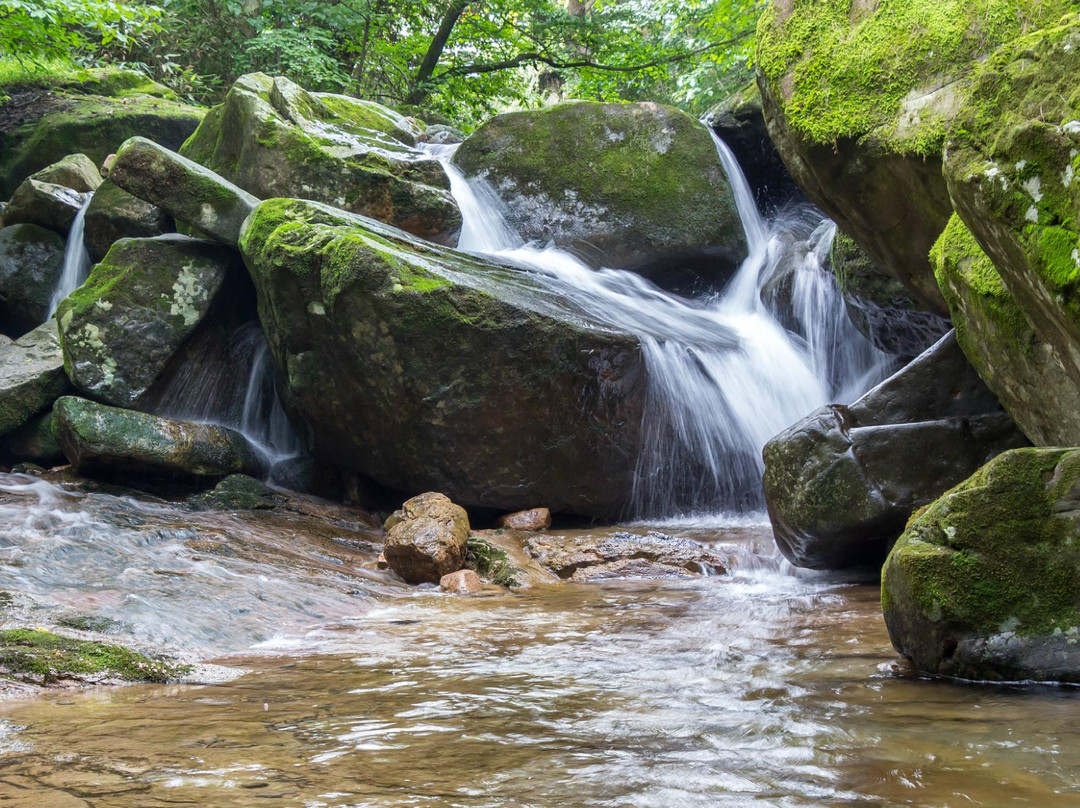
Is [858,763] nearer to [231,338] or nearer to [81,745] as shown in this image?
[81,745]

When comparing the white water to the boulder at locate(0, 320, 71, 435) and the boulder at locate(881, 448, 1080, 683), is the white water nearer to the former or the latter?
the boulder at locate(0, 320, 71, 435)

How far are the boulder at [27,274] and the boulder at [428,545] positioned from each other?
6.98m

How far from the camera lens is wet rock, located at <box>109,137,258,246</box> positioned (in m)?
8.70

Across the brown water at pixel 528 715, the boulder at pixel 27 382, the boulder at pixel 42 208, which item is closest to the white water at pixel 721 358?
the brown water at pixel 528 715

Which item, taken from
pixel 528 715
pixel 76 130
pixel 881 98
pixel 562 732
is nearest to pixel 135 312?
pixel 76 130

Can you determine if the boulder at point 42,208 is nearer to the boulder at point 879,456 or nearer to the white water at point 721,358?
the white water at point 721,358

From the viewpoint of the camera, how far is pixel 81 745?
2.29 metres

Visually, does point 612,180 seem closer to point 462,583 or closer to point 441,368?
point 441,368

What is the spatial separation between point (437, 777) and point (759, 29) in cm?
549

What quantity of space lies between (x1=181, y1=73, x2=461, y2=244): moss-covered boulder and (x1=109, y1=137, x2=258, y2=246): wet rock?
0.97 meters

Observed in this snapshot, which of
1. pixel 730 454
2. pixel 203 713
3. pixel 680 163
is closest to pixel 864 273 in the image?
pixel 730 454

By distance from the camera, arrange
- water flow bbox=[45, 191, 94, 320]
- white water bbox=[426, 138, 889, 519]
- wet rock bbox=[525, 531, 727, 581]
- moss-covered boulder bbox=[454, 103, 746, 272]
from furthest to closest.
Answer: moss-covered boulder bbox=[454, 103, 746, 272] < water flow bbox=[45, 191, 94, 320] < white water bbox=[426, 138, 889, 519] < wet rock bbox=[525, 531, 727, 581]

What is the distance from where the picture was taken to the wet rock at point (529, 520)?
770 centimetres

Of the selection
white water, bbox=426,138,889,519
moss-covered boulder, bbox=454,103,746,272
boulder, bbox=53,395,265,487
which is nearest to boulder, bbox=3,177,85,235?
boulder, bbox=53,395,265,487
